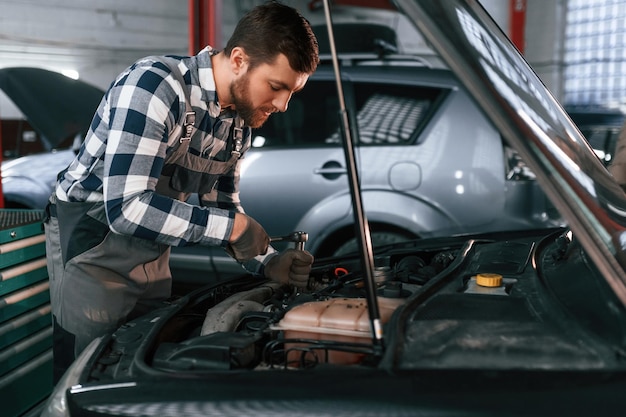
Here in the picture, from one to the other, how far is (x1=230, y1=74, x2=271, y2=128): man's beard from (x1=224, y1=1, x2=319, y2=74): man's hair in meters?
0.06

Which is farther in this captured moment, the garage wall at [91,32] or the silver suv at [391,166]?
the garage wall at [91,32]

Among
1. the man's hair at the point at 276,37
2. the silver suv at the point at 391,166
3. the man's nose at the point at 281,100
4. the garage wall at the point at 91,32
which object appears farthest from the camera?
the garage wall at the point at 91,32

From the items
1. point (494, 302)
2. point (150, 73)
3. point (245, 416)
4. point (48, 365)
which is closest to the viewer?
point (245, 416)

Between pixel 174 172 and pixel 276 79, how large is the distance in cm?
39

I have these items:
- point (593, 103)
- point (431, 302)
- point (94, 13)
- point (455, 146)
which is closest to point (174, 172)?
point (431, 302)

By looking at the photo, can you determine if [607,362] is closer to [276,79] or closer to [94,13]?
[276,79]

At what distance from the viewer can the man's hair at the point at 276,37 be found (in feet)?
4.58

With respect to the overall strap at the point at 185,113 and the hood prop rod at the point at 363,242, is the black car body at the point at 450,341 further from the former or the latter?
the overall strap at the point at 185,113

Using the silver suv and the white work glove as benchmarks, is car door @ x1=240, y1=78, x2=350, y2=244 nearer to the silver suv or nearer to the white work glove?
the silver suv

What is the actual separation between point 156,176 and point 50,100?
2672 millimetres

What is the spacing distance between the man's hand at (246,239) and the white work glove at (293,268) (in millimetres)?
160

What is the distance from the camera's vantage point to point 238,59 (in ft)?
4.80

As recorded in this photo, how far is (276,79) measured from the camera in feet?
4.72

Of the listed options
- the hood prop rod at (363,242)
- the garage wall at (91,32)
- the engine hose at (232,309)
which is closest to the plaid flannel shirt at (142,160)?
the engine hose at (232,309)
